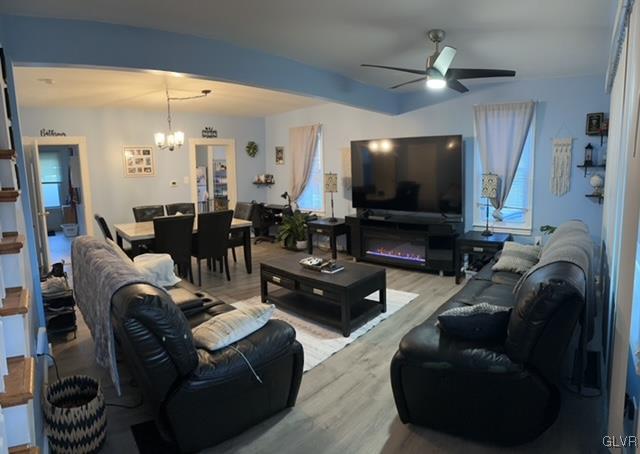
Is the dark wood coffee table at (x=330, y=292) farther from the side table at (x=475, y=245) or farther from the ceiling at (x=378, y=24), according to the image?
the ceiling at (x=378, y=24)

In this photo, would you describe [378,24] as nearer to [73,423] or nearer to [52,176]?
[73,423]

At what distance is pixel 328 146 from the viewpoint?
7184mm

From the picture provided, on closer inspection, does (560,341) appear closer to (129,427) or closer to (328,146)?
(129,427)

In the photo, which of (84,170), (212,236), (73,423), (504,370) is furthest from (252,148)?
(504,370)

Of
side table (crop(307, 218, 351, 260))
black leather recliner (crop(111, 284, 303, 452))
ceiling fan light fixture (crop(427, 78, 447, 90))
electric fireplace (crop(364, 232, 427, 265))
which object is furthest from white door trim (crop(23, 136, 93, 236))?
ceiling fan light fixture (crop(427, 78, 447, 90))

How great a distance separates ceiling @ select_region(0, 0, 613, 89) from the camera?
270 cm

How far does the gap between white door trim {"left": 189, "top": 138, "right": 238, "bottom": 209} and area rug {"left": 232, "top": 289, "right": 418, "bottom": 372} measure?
4.37 metres

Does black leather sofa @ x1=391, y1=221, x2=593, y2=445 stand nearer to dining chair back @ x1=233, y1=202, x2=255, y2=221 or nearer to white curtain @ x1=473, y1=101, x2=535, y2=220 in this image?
white curtain @ x1=473, y1=101, x2=535, y2=220

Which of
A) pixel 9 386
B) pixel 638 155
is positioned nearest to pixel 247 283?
pixel 9 386

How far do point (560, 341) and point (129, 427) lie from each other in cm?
245

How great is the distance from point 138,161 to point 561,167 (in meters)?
6.45

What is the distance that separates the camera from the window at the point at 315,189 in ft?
24.3

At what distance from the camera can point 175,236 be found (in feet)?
15.8

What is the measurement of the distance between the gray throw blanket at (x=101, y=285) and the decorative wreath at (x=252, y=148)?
17.7 feet
